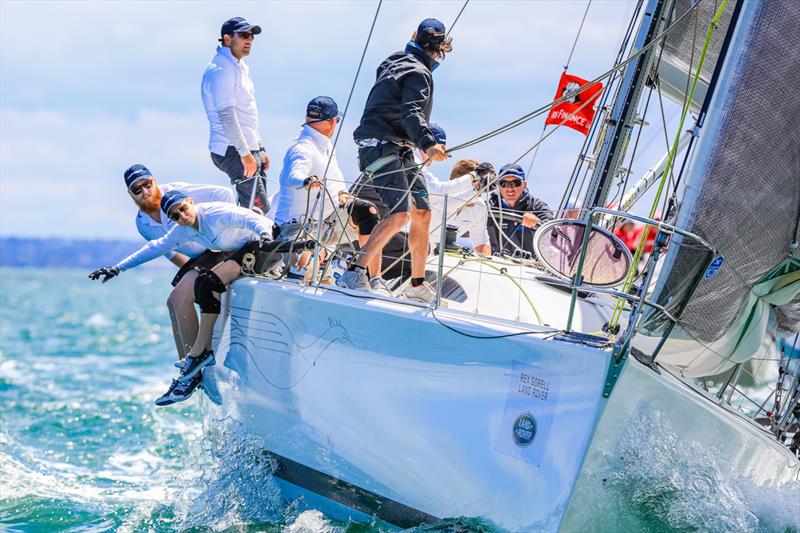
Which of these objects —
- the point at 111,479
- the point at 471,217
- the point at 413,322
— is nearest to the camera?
the point at 413,322

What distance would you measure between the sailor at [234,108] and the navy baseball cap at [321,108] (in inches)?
23.2

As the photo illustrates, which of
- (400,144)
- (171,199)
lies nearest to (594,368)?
(400,144)

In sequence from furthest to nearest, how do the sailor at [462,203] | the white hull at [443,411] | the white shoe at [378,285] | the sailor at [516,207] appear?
the sailor at [516,207]
the sailor at [462,203]
the white shoe at [378,285]
the white hull at [443,411]

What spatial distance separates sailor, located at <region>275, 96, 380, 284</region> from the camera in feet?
20.4

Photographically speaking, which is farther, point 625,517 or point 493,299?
point 493,299

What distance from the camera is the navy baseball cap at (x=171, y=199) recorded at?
6020mm

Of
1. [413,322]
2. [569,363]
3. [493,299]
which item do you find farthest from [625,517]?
Result: [493,299]

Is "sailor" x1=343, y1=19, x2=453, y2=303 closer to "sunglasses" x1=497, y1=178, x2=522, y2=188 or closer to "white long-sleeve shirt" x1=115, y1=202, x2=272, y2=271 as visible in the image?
"white long-sleeve shirt" x1=115, y1=202, x2=272, y2=271

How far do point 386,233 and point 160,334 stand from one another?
790 inches

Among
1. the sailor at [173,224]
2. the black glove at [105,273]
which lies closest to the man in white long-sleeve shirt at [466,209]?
the sailor at [173,224]

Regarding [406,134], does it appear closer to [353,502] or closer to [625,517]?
[353,502]

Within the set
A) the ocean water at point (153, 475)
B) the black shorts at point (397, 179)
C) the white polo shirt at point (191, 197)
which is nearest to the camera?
the ocean water at point (153, 475)

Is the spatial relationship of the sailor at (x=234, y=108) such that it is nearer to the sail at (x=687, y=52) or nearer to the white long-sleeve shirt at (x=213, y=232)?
the white long-sleeve shirt at (x=213, y=232)

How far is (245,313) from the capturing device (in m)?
6.15
